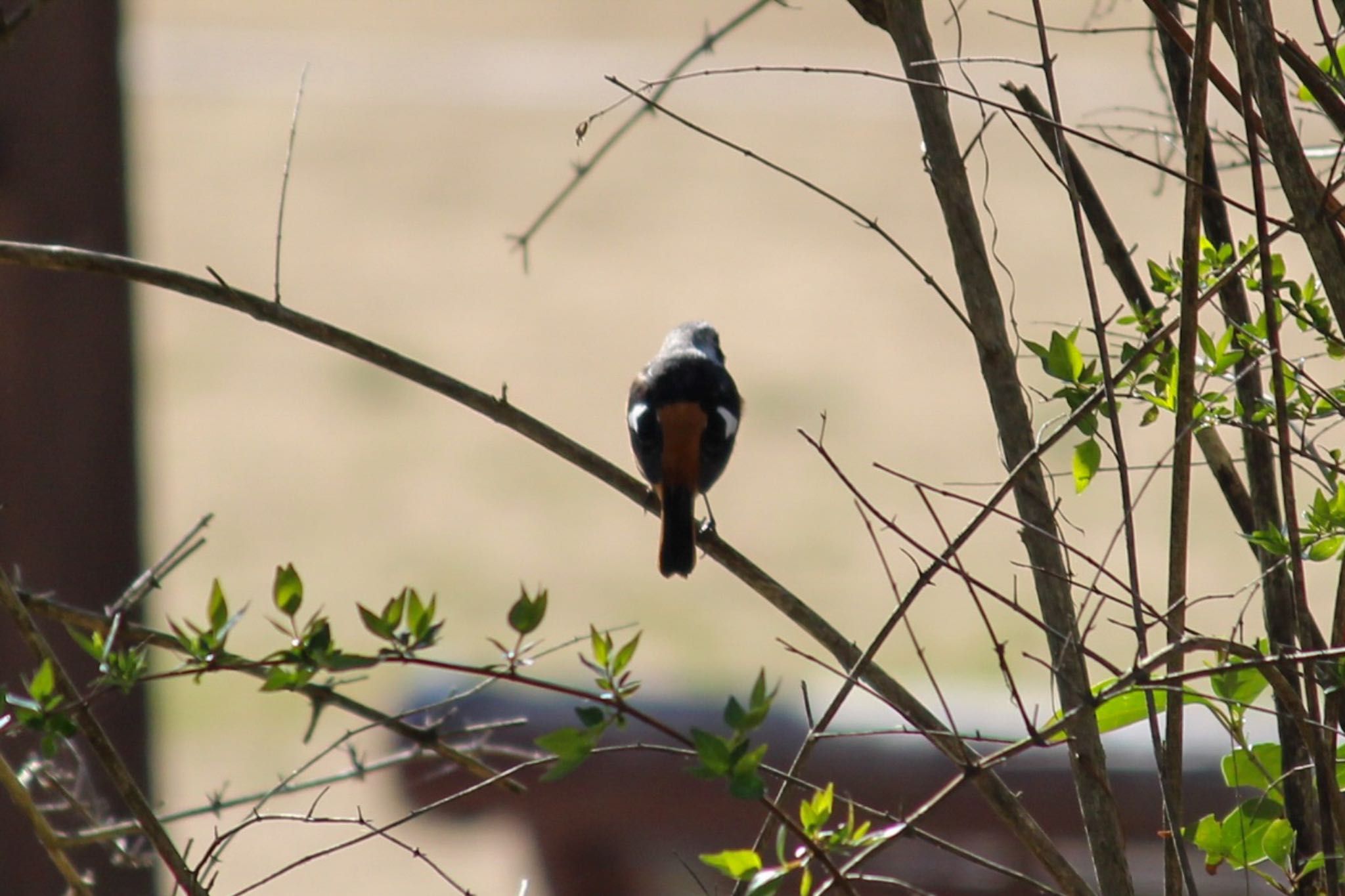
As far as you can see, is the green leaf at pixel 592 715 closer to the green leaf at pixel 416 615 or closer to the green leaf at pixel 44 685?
the green leaf at pixel 416 615

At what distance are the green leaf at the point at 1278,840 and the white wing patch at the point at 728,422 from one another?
306cm

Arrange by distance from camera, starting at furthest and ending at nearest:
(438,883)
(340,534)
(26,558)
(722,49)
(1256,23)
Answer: (722,49) < (340,534) < (438,883) < (26,558) < (1256,23)

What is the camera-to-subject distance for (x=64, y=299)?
14.9 feet

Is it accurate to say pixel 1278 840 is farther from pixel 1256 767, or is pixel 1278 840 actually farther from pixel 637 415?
pixel 637 415

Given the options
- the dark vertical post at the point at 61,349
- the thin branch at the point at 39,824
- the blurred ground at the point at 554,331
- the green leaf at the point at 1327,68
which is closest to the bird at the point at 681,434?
the dark vertical post at the point at 61,349

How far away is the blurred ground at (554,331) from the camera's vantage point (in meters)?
12.4

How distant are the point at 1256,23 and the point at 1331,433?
3.86 metres

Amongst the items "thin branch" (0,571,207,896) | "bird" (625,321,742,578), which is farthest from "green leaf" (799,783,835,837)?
"bird" (625,321,742,578)

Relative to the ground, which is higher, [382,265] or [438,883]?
[382,265]

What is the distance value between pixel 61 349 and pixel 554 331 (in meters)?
13.1

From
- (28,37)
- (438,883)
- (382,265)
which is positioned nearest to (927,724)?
(28,37)

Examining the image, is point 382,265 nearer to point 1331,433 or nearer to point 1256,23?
point 1331,433

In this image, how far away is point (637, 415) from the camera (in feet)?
15.7

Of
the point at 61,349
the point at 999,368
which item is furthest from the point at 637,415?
the point at 999,368
